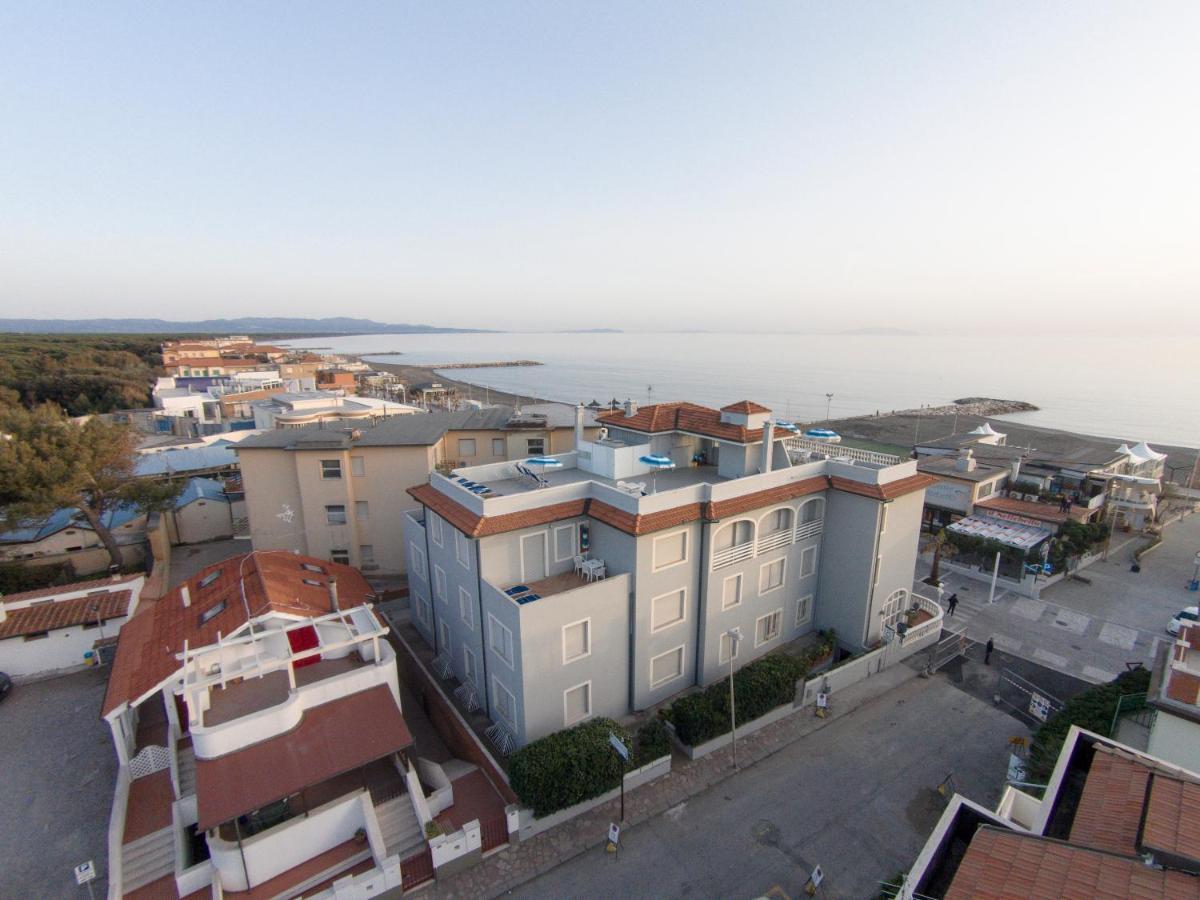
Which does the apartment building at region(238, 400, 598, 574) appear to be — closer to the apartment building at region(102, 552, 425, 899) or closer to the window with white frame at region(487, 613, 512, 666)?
the apartment building at region(102, 552, 425, 899)

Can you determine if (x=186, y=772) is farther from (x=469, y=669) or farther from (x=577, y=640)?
(x=577, y=640)

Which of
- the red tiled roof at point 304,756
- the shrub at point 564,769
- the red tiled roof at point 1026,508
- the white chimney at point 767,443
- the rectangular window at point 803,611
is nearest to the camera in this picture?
the red tiled roof at point 304,756

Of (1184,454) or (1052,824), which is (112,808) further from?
(1184,454)

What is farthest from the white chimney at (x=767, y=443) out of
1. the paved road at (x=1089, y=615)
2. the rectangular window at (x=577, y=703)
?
the paved road at (x=1089, y=615)

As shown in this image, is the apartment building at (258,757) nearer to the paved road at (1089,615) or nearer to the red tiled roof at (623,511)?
the red tiled roof at (623,511)

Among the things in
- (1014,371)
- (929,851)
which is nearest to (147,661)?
(929,851)

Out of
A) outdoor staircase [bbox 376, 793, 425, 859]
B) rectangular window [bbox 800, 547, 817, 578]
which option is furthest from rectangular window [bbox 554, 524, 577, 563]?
rectangular window [bbox 800, 547, 817, 578]

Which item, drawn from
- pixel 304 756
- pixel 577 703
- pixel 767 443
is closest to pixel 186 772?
pixel 304 756
